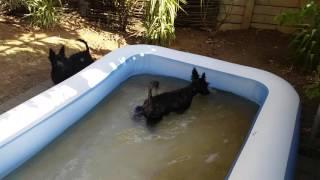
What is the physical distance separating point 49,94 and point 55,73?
0.69 m

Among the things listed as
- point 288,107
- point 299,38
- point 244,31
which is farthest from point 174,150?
point 244,31

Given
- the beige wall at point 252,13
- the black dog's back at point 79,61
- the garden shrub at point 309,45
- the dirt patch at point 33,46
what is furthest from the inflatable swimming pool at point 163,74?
the beige wall at point 252,13

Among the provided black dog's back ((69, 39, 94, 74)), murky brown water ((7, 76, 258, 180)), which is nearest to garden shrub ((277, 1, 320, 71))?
murky brown water ((7, 76, 258, 180))

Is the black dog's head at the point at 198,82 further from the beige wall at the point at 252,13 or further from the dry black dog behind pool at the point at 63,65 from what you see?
the beige wall at the point at 252,13

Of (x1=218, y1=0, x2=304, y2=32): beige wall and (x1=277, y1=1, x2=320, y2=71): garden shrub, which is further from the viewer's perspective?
(x1=218, y1=0, x2=304, y2=32): beige wall

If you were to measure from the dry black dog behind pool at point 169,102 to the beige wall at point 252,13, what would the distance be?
2288mm

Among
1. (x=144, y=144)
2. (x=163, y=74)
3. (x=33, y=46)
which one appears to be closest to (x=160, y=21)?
(x=163, y=74)

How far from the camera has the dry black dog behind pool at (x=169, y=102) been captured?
3.60m

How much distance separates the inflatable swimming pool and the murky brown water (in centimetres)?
14

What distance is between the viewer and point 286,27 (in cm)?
580

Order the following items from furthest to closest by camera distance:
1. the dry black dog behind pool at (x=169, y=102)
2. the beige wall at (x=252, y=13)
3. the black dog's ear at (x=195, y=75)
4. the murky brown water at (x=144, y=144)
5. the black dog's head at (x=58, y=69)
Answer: the beige wall at (x=252, y=13)
the black dog's ear at (x=195, y=75)
the black dog's head at (x=58, y=69)
the dry black dog behind pool at (x=169, y=102)
the murky brown water at (x=144, y=144)

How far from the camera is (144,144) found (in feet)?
11.4

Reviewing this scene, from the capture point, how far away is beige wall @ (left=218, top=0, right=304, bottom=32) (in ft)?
Result: 18.8

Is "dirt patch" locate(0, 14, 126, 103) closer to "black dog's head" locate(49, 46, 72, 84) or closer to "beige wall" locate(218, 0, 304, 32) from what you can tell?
"black dog's head" locate(49, 46, 72, 84)
